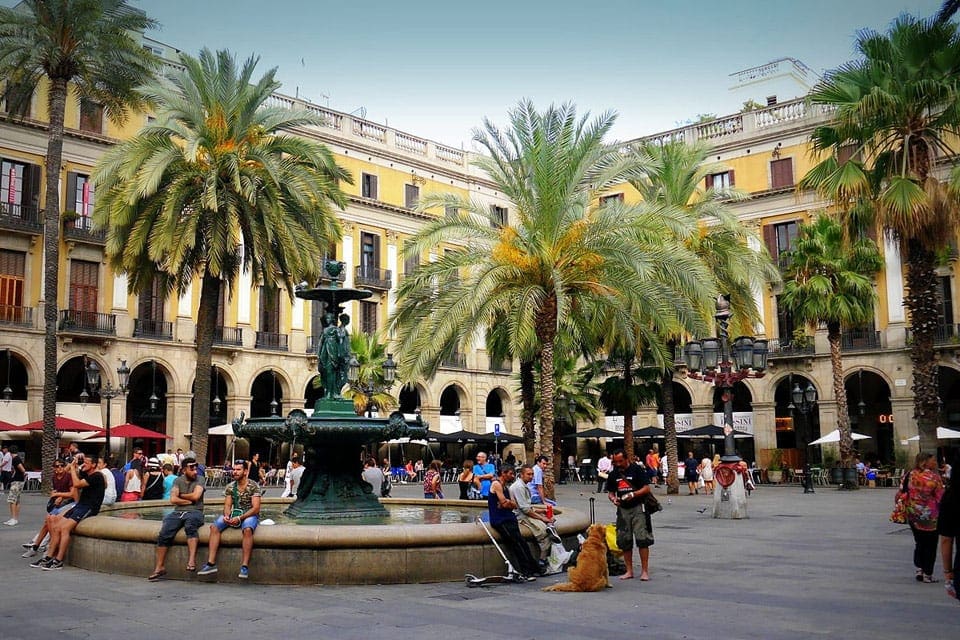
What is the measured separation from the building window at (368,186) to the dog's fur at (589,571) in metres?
36.4

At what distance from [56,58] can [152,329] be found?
13.8 meters

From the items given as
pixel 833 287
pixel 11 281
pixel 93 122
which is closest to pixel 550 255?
pixel 833 287

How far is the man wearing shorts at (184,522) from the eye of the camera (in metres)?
10.1

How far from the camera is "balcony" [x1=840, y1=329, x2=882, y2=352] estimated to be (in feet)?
133

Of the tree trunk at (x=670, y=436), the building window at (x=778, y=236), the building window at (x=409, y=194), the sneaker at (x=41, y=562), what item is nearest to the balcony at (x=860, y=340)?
the building window at (x=778, y=236)

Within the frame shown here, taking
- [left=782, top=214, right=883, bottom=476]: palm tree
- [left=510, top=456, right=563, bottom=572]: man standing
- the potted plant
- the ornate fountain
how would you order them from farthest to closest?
the potted plant → [left=782, top=214, right=883, bottom=476]: palm tree → the ornate fountain → [left=510, top=456, right=563, bottom=572]: man standing

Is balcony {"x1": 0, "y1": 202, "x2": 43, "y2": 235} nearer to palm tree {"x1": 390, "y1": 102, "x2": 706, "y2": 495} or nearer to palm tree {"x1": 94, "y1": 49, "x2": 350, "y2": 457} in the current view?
palm tree {"x1": 94, "y1": 49, "x2": 350, "y2": 457}

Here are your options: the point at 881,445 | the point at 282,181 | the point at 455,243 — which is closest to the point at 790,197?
the point at 881,445

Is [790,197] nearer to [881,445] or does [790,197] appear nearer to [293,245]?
[881,445]

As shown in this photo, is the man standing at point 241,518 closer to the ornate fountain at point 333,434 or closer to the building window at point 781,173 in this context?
the ornate fountain at point 333,434

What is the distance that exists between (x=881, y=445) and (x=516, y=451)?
A: 18.3 metres

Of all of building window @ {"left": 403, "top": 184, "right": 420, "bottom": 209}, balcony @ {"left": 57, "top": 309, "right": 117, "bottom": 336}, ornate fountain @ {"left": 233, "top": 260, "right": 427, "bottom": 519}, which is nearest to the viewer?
ornate fountain @ {"left": 233, "top": 260, "right": 427, "bottom": 519}

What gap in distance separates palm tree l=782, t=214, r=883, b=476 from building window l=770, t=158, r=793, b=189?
10.5m

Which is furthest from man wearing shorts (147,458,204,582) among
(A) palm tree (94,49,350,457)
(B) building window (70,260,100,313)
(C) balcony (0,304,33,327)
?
(B) building window (70,260,100,313)
